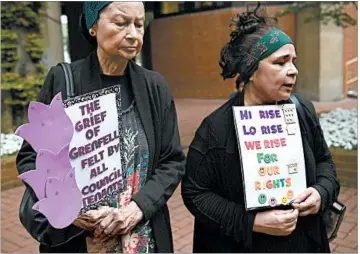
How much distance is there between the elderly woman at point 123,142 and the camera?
1.49 m

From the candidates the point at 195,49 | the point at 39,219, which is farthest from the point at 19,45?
the point at 195,49

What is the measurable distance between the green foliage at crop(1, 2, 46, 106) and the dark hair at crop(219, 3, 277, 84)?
5013 mm

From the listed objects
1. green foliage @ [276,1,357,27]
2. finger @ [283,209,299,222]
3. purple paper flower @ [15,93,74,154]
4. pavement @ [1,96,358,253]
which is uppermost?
green foliage @ [276,1,357,27]

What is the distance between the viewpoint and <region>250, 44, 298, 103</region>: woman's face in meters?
1.67

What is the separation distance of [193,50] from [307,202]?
11.5 metres

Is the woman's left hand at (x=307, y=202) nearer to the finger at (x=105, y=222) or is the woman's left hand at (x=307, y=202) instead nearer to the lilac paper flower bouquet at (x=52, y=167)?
the finger at (x=105, y=222)

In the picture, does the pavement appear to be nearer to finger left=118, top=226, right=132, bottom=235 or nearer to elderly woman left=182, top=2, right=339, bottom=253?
elderly woman left=182, top=2, right=339, bottom=253

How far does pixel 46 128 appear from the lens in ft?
4.33

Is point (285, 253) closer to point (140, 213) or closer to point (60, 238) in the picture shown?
point (140, 213)

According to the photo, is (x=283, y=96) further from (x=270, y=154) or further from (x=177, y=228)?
(x=177, y=228)

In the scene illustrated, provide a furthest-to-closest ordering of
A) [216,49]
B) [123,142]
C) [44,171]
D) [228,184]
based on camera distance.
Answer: [216,49]
[228,184]
[123,142]
[44,171]

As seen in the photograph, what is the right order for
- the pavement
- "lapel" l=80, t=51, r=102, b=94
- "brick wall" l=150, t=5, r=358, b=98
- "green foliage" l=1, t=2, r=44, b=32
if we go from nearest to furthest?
1. "lapel" l=80, t=51, r=102, b=94
2. the pavement
3. "green foliage" l=1, t=2, r=44, b=32
4. "brick wall" l=150, t=5, r=358, b=98

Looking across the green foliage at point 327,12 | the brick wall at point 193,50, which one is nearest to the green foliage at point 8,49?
the green foliage at point 327,12

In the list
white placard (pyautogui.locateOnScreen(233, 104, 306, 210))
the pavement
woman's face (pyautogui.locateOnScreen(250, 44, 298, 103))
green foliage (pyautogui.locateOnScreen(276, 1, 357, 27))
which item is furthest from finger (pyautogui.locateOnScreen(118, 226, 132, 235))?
green foliage (pyautogui.locateOnScreen(276, 1, 357, 27))
